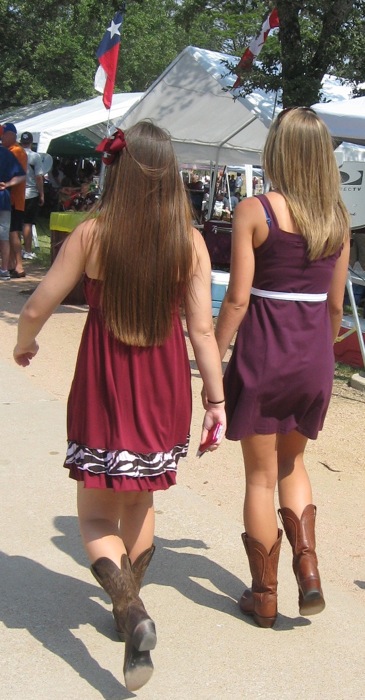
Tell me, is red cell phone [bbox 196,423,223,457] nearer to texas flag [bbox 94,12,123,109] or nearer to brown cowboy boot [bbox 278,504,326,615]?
brown cowboy boot [bbox 278,504,326,615]

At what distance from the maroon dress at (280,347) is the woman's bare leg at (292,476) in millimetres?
188

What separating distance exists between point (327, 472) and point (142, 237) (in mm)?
2793

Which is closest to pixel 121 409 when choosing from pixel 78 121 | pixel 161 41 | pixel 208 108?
pixel 208 108

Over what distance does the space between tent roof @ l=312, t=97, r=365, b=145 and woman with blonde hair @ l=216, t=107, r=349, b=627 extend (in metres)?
4.04

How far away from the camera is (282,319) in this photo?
3027mm

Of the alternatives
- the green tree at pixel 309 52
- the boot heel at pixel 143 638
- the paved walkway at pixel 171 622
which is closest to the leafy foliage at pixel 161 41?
the green tree at pixel 309 52

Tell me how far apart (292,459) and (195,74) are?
28.4 ft

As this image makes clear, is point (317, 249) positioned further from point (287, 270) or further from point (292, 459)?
point (292, 459)

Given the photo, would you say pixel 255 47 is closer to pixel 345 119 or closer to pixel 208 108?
pixel 208 108

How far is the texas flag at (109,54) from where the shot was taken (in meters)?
11.0

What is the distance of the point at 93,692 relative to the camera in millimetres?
2709

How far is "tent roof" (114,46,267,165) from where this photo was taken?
10.8 meters

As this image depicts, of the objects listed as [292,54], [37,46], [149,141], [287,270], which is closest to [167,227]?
[149,141]

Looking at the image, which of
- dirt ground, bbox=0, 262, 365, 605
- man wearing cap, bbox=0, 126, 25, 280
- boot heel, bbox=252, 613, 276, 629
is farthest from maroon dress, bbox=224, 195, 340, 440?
man wearing cap, bbox=0, 126, 25, 280
